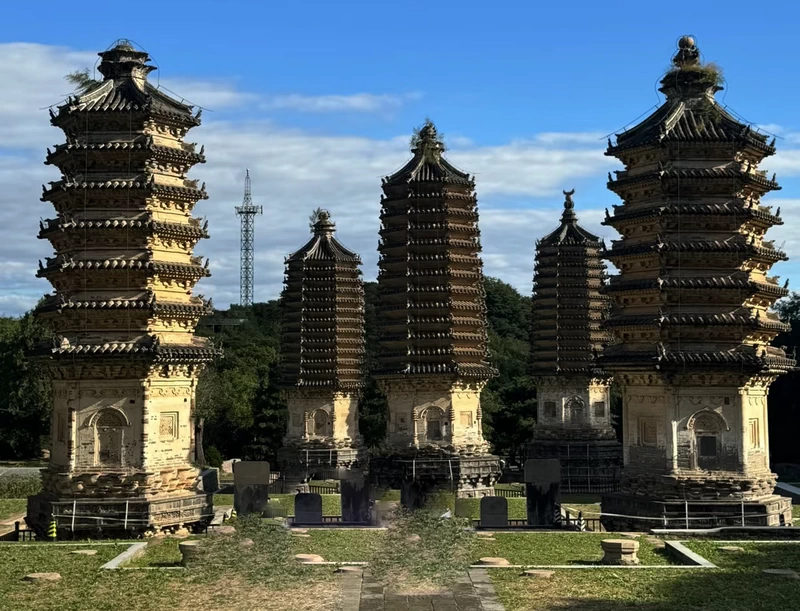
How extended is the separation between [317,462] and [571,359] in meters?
16.2

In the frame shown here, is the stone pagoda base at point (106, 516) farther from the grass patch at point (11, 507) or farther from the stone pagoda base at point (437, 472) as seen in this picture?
the stone pagoda base at point (437, 472)

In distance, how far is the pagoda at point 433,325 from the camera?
48125mm

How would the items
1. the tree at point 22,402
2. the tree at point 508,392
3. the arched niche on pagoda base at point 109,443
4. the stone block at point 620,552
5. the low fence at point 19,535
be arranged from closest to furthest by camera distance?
the stone block at point 620,552
the arched niche on pagoda base at point 109,443
the low fence at point 19,535
the tree at point 508,392
the tree at point 22,402

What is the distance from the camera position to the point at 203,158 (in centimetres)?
3447

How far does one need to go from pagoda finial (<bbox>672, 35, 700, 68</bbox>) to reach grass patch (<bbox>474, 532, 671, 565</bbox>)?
16.0 m

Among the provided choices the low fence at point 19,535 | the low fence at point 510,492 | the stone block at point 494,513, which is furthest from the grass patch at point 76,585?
the low fence at point 510,492

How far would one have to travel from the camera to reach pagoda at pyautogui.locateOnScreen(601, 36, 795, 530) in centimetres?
3173

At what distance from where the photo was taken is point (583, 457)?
193 feet

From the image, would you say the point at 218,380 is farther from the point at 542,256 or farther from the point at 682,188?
the point at 682,188

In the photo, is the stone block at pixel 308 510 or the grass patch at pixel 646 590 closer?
the grass patch at pixel 646 590

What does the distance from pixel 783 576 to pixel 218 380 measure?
5754 centimetres

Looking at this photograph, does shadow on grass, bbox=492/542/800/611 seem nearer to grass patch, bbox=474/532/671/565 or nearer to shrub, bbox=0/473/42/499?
grass patch, bbox=474/532/671/565

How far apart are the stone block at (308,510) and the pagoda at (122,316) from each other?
2983 mm

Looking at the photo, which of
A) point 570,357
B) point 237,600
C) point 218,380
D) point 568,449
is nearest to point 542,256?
point 570,357
